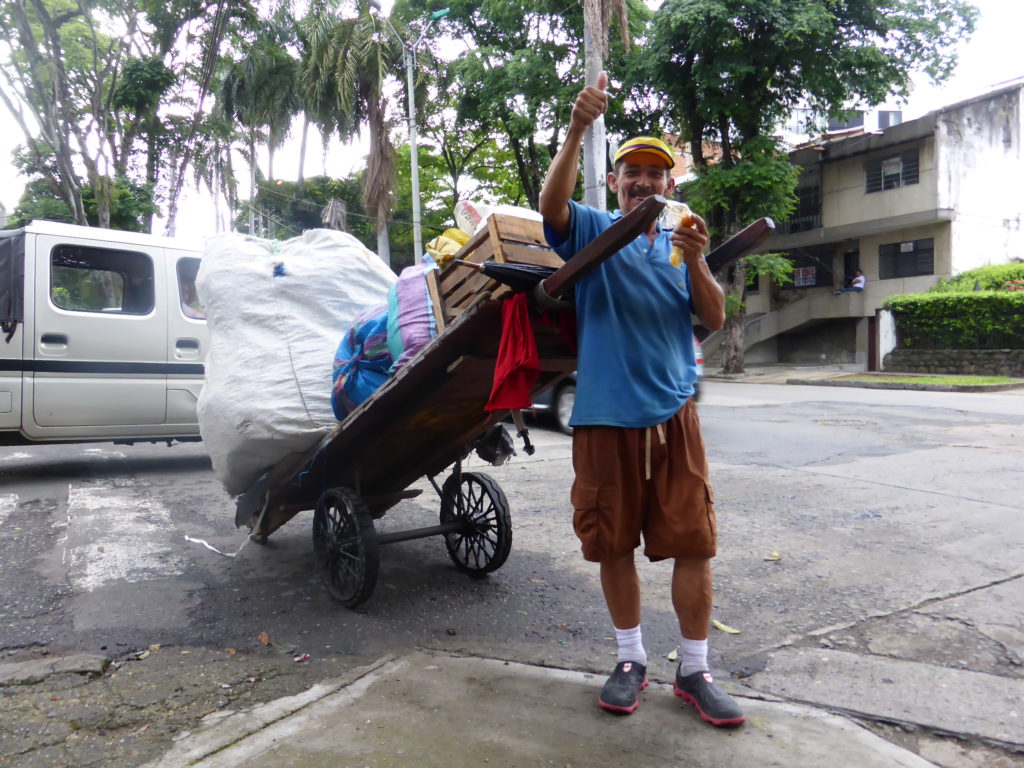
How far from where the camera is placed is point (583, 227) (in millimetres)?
2443

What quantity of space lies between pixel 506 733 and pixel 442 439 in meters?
1.50

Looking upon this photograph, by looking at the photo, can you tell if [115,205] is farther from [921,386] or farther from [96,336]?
[921,386]

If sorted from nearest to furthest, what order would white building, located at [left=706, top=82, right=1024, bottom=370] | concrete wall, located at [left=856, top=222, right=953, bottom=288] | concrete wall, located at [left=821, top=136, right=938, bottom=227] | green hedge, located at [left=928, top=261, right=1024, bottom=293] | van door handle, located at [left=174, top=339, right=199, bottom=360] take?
van door handle, located at [left=174, top=339, right=199, bottom=360]
green hedge, located at [left=928, top=261, right=1024, bottom=293]
concrete wall, located at [left=821, top=136, right=938, bottom=227]
white building, located at [left=706, top=82, right=1024, bottom=370]
concrete wall, located at [left=856, top=222, right=953, bottom=288]

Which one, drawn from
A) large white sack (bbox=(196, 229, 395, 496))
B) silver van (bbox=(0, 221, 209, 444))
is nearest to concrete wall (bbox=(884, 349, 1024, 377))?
silver van (bbox=(0, 221, 209, 444))

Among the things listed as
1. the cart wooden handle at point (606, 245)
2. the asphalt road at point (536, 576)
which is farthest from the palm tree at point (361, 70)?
the cart wooden handle at point (606, 245)

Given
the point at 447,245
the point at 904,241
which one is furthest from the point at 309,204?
the point at 447,245

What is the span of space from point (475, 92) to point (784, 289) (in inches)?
531

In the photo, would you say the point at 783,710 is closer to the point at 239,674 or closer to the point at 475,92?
the point at 239,674

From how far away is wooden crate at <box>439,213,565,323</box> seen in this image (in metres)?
2.57

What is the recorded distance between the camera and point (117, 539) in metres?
4.61

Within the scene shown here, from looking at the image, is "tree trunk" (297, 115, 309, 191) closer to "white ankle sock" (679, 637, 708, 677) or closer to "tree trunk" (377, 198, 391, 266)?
"tree trunk" (377, 198, 391, 266)

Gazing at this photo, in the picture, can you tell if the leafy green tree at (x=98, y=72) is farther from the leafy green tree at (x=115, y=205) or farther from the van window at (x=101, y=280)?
the van window at (x=101, y=280)

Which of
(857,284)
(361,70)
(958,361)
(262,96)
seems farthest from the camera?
(262,96)

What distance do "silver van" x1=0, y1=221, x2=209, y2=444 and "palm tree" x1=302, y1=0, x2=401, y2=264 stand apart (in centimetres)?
1336
